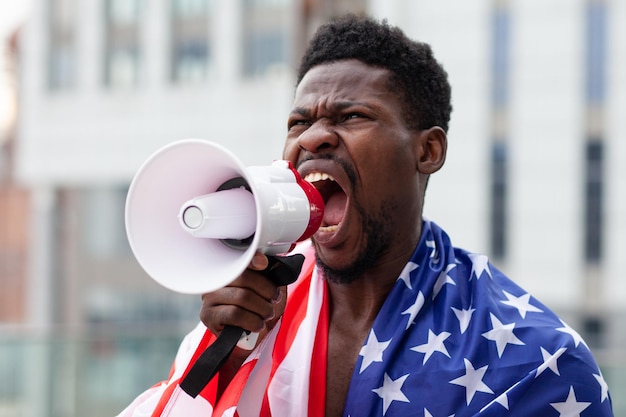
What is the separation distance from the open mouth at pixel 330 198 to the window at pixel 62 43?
70.4 feet

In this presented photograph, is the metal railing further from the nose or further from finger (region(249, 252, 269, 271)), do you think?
finger (region(249, 252, 269, 271))

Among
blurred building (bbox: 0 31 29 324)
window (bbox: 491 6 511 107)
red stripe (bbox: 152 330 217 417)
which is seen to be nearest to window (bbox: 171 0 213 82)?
window (bbox: 491 6 511 107)

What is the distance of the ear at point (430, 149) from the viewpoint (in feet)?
7.30

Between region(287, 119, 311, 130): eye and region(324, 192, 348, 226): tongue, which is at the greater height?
region(287, 119, 311, 130): eye

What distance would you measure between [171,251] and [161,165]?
0.56 ft

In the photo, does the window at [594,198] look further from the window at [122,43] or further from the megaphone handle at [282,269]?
the megaphone handle at [282,269]

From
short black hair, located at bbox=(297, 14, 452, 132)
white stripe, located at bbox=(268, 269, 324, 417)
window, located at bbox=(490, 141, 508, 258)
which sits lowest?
window, located at bbox=(490, 141, 508, 258)

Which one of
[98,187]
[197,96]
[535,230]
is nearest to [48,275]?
[98,187]

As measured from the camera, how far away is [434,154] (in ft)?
7.42

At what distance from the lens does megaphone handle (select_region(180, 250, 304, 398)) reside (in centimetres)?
171

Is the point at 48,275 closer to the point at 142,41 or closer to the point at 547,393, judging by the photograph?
the point at 142,41

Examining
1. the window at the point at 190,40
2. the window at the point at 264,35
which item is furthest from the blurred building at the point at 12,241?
the window at the point at 264,35

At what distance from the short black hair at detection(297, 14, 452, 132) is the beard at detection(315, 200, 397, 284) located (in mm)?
255

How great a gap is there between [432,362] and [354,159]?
1.65ft
